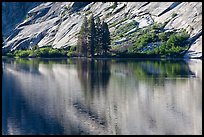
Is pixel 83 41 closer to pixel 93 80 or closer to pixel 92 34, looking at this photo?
pixel 92 34

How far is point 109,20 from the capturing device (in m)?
172

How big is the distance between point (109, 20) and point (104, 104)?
120m

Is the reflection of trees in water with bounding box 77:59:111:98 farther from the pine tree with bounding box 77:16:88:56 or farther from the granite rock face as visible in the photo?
the pine tree with bounding box 77:16:88:56

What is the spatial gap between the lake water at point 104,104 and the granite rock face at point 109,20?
57238 millimetres

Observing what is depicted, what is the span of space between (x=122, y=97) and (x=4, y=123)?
1787 centimetres

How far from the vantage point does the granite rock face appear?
468ft

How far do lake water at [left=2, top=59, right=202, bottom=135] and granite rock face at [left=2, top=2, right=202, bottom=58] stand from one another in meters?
57.2

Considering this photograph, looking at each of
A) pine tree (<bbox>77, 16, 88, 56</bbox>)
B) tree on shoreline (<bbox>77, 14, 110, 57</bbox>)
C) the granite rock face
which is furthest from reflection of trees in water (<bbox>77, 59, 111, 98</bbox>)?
pine tree (<bbox>77, 16, 88, 56</bbox>)

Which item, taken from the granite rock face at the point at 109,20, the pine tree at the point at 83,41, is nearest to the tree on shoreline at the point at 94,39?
the pine tree at the point at 83,41

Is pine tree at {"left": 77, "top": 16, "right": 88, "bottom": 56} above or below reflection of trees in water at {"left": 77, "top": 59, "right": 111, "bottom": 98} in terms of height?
above

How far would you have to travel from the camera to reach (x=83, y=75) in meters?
85.3

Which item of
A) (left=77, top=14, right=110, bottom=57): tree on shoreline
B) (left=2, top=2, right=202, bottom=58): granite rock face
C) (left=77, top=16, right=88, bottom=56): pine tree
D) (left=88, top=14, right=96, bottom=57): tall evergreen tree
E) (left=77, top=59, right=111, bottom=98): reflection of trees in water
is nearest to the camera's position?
(left=77, top=59, right=111, bottom=98): reflection of trees in water

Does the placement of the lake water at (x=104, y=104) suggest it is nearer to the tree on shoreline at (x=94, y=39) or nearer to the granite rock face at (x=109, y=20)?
the tree on shoreline at (x=94, y=39)

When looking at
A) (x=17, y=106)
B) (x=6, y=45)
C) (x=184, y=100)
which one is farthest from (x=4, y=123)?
(x=6, y=45)
